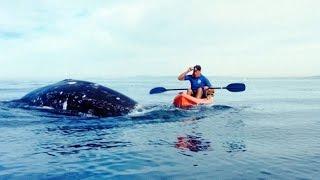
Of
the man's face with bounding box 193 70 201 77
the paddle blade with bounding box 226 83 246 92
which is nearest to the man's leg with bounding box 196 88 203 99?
the man's face with bounding box 193 70 201 77

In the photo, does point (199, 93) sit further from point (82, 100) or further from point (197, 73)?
point (82, 100)

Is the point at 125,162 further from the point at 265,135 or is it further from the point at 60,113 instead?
the point at 60,113

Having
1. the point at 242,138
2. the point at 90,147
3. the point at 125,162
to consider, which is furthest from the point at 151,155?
the point at 242,138

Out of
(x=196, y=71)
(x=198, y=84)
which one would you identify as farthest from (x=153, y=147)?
(x=198, y=84)

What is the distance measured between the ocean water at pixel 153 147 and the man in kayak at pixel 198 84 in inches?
252

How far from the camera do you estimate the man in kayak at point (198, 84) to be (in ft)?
75.1

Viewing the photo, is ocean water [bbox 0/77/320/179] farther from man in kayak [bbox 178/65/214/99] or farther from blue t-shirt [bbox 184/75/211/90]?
blue t-shirt [bbox 184/75/211/90]

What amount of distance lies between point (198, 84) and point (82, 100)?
9.44 m

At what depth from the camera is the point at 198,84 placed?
23109 millimetres

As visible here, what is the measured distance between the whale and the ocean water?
0.41 m

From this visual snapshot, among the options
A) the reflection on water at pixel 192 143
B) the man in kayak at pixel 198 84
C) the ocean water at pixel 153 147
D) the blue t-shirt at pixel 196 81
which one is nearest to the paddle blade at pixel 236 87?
the man in kayak at pixel 198 84

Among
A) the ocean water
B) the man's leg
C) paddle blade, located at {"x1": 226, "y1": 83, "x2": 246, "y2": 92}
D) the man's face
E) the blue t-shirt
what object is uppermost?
the man's face

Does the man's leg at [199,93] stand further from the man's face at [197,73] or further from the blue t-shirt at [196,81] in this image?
the man's face at [197,73]

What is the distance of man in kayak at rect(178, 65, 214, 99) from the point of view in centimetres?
2289
